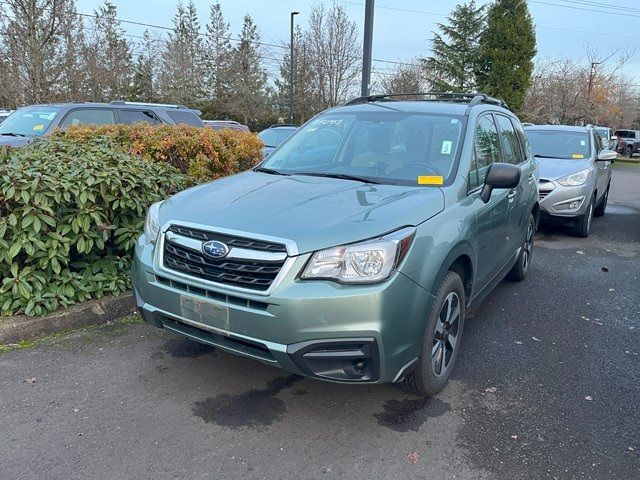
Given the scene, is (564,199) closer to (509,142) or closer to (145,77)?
(509,142)

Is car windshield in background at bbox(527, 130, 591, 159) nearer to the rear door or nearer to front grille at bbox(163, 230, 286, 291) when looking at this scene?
the rear door

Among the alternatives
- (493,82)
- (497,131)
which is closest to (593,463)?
(497,131)

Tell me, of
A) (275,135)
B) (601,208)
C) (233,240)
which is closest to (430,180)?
(233,240)

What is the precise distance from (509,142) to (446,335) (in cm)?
237

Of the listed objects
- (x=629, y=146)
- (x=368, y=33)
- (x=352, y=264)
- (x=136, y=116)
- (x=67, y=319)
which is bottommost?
(x=629, y=146)

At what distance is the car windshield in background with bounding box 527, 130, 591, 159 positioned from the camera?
28.1 feet

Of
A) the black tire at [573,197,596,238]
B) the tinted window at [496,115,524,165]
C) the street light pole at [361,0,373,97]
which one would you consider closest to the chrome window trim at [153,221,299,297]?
the tinted window at [496,115,524,165]

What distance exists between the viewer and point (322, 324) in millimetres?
2523

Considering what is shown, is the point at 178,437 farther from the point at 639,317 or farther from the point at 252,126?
the point at 252,126

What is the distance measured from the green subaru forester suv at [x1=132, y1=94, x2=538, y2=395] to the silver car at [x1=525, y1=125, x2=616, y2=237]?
421 centimetres

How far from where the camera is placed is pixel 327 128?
14.1ft

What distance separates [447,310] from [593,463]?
3.57ft

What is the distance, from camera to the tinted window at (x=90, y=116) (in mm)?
8398

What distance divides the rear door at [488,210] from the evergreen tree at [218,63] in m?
32.7
